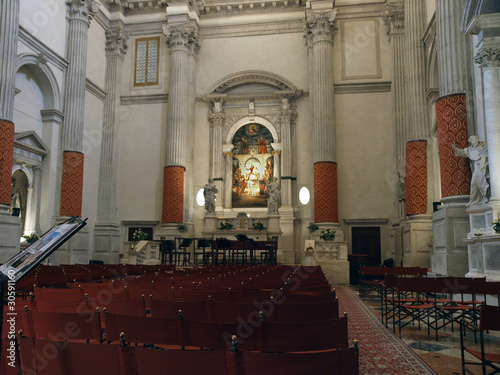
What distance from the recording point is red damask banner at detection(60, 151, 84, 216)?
17.0 m

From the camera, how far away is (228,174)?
20531 mm

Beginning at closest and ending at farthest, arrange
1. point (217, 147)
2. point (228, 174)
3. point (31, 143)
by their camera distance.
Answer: point (31, 143) → point (228, 174) → point (217, 147)

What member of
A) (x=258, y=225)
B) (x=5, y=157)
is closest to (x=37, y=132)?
(x=5, y=157)

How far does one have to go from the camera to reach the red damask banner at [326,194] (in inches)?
732

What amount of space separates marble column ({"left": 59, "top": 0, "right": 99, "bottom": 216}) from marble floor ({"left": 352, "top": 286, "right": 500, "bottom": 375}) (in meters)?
13.8

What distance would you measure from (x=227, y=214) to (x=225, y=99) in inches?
209

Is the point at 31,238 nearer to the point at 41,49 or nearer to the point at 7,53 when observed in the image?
the point at 7,53

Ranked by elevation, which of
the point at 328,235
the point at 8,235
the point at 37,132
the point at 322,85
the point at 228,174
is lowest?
the point at 8,235

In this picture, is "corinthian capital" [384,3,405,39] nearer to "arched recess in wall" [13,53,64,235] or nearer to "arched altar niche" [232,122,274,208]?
"arched altar niche" [232,122,274,208]

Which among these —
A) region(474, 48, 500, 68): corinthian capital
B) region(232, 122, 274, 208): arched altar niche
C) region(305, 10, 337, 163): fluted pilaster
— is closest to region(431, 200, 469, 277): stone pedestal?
region(474, 48, 500, 68): corinthian capital

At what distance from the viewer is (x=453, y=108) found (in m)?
10.0

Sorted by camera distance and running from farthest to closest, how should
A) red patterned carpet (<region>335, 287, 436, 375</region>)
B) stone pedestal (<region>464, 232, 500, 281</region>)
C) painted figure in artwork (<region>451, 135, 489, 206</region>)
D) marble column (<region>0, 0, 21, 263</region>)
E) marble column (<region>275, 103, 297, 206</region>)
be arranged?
marble column (<region>275, 103, 297, 206</region>)
marble column (<region>0, 0, 21, 263</region>)
painted figure in artwork (<region>451, 135, 489, 206</region>)
stone pedestal (<region>464, 232, 500, 281</region>)
red patterned carpet (<region>335, 287, 436, 375</region>)

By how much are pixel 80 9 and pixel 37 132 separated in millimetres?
5344

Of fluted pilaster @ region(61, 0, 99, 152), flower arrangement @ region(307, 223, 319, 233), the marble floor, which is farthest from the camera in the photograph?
flower arrangement @ region(307, 223, 319, 233)
